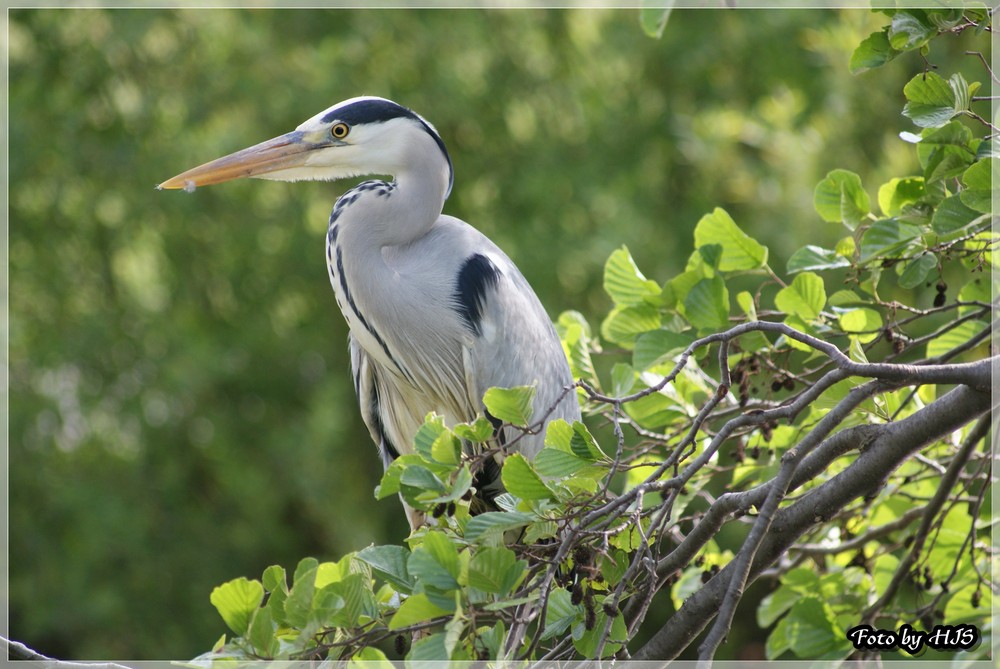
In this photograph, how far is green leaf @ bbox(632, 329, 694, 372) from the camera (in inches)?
63.9

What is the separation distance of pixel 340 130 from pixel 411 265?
0.30 m

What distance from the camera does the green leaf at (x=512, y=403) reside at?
4.13ft

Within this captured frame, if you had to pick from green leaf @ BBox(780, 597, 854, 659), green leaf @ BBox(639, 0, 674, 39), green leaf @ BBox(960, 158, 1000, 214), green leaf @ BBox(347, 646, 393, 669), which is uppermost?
green leaf @ BBox(639, 0, 674, 39)

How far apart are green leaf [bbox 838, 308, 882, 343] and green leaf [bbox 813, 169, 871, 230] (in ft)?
0.42

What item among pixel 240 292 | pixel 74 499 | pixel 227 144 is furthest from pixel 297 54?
pixel 74 499

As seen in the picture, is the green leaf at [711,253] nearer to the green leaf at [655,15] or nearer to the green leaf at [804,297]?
the green leaf at [804,297]

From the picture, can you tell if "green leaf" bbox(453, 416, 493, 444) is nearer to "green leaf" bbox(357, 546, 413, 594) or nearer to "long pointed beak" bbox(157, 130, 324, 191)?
"green leaf" bbox(357, 546, 413, 594)

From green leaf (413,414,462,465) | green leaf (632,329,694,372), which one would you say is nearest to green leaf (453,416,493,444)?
green leaf (413,414,462,465)

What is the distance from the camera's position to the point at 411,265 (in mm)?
2227

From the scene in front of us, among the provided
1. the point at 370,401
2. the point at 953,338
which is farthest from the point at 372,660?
the point at 370,401

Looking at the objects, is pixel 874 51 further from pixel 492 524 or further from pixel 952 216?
pixel 492 524

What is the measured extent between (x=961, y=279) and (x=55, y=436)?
4.14 meters

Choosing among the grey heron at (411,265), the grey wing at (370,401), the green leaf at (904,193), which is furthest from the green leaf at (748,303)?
the grey wing at (370,401)

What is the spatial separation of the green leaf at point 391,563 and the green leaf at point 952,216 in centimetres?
77
